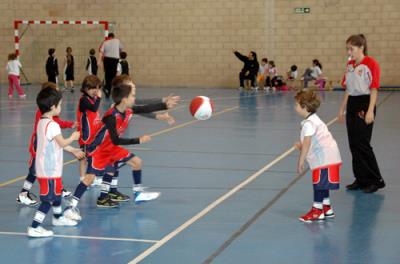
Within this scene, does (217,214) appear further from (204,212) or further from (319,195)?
(319,195)

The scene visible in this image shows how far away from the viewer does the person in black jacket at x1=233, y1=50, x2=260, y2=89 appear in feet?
91.2

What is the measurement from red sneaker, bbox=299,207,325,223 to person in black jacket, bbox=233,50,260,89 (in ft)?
69.5

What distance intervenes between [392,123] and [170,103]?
31.1 ft

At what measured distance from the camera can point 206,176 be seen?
30.0ft

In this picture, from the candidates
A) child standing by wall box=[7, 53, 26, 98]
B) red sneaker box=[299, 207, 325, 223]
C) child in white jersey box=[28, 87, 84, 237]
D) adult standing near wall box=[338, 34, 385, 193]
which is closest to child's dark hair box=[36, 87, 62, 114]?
child in white jersey box=[28, 87, 84, 237]

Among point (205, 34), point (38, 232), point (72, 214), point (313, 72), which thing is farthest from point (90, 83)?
point (205, 34)

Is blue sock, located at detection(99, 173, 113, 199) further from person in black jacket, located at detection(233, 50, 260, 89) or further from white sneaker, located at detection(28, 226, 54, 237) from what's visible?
person in black jacket, located at detection(233, 50, 260, 89)

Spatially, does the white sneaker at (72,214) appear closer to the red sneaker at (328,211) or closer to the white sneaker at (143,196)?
the white sneaker at (143,196)

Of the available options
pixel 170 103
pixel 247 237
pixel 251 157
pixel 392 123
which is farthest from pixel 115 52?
pixel 247 237

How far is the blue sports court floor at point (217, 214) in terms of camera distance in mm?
5660

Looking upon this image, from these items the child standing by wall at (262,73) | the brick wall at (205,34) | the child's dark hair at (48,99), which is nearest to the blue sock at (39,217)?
the child's dark hair at (48,99)

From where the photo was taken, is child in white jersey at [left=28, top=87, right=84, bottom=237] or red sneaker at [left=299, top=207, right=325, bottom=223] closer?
child in white jersey at [left=28, top=87, right=84, bottom=237]

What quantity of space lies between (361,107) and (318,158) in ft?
5.06

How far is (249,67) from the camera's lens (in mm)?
28109
